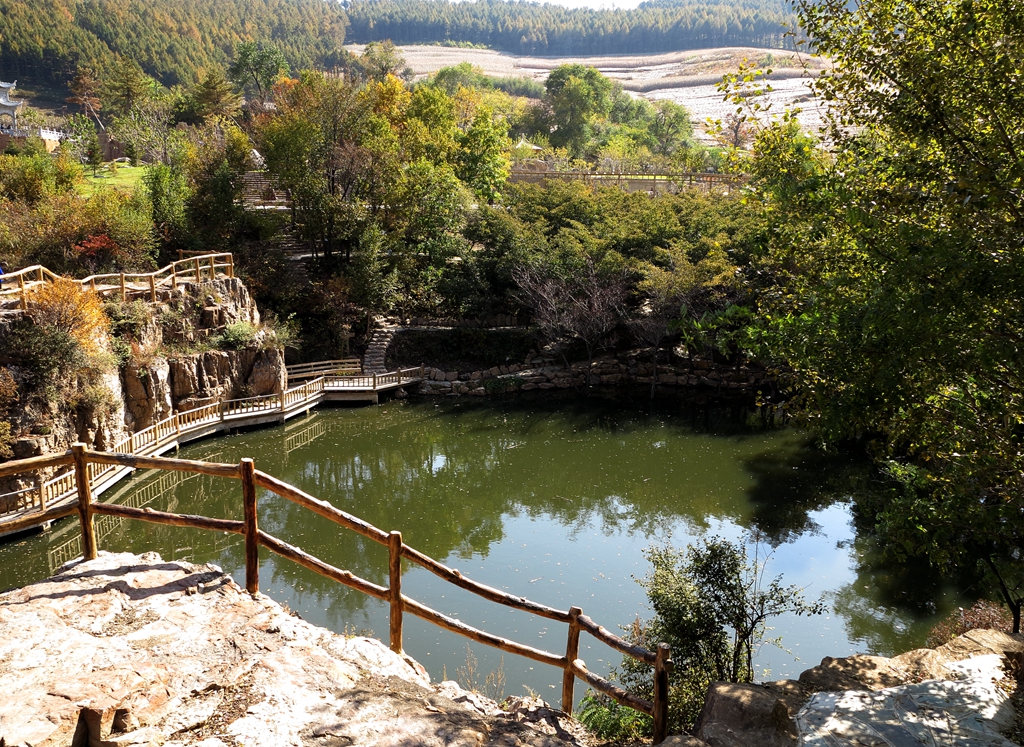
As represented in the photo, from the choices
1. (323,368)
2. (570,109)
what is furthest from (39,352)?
(570,109)

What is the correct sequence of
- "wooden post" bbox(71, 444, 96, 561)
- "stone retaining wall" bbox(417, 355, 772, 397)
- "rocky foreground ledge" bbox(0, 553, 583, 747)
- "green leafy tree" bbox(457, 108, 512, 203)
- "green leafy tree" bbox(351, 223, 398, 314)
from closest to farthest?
1. "rocky foreground ledge" bbox(0, 553, 583, 747)
2. "wooden post" bbox(71, 444, 96, 561)
3. "stone retaining wall" bbox(417, 355, 772, 397)
4. "green leafy tree" bbox(351, 223, 398, 314)
5. "green leafy tree" bbox(457, 108, 512, 203)

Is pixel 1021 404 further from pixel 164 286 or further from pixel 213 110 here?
pixel 213 110

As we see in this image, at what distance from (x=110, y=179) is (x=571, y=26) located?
388 ft

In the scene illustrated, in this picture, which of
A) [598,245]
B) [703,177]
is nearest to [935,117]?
[598,245]

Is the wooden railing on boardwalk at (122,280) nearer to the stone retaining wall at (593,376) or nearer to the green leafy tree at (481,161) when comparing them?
the stone retaining wall at (593,376)

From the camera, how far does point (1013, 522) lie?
5375mm

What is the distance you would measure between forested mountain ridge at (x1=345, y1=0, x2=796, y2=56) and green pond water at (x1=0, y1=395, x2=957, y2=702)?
120m

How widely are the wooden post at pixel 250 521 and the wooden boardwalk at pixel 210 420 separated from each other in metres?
8.27

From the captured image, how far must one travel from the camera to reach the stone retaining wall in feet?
80.2

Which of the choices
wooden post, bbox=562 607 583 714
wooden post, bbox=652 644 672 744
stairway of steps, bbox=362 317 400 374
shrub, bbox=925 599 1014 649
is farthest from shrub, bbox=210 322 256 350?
wooden post, bbox=652 644 672 744

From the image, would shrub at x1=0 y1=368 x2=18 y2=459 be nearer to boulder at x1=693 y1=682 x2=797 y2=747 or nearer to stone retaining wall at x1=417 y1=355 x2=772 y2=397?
stone retaining wall at x1=417 y1=355 x2=772 y2=397

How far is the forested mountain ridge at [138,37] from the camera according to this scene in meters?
68.1

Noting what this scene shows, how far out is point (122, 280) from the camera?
1867cm

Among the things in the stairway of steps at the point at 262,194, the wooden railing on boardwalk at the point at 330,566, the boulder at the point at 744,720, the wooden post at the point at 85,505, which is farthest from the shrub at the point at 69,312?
the boulder at the point at 744,720
